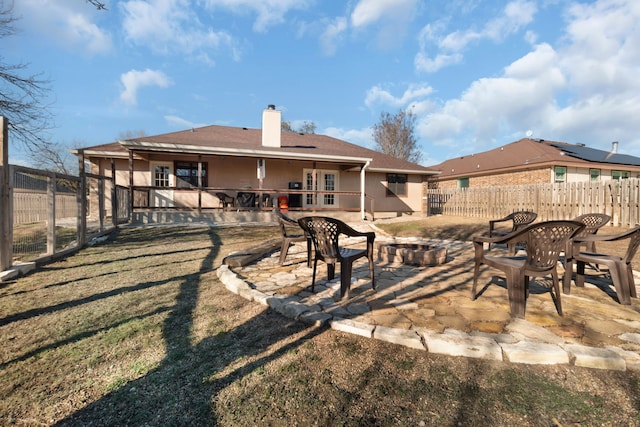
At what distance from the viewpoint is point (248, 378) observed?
1.77m

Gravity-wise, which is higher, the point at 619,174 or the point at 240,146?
the point at 240,146

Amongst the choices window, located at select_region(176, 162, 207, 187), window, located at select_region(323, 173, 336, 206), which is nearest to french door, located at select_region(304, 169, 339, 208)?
window, located at select_region(323, 173, 336, 206)

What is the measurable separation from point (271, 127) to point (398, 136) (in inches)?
758

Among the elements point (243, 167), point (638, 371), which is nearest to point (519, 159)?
point (243, 167)

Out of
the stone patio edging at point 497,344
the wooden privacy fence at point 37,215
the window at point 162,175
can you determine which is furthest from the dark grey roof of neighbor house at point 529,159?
the wooden privacy fence at point 37,215

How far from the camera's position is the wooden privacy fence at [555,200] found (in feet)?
28.3

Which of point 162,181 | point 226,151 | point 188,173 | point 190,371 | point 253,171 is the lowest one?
point 190,371

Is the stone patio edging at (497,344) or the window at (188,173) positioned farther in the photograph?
the window at (188,173)

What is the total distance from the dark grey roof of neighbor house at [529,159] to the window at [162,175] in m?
13.9

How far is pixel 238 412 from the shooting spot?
1486mm

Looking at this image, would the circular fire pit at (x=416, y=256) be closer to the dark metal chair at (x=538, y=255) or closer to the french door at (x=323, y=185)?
the dark metal chair at (x=538, y=255)

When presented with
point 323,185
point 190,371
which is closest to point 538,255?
point 190,371

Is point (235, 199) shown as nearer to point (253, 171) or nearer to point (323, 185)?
point (253, 171)

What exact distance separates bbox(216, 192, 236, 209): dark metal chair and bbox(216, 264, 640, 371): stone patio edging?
10.4 metres
